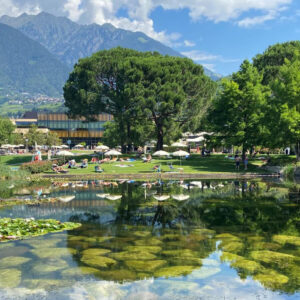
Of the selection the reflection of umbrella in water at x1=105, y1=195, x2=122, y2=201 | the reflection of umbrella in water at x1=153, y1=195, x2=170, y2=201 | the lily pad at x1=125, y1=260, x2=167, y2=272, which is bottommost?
the reflection of umbrella in water at x1=105, y1=195, x2=122, y2=201

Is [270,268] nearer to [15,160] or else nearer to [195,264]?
[195,264]

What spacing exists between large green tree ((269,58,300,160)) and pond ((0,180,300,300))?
20.3 m

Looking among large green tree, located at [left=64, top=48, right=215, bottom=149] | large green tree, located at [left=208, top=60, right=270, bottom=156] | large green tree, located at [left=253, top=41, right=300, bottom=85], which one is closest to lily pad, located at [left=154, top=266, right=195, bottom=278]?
large green tree, located at [left=208, top=60, right=270, bottom=156]

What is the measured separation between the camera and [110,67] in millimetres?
61562

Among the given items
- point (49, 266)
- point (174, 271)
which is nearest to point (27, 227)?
point (49, 266)

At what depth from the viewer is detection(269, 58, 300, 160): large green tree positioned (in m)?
45.2

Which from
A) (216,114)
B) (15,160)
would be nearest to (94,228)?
(216,114)

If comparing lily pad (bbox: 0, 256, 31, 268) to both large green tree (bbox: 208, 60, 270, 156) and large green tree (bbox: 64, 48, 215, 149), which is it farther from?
large green tree (bbox: 64, 48, 215, 149)

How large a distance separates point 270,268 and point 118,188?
23.3 metres

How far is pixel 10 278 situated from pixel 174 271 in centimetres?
530

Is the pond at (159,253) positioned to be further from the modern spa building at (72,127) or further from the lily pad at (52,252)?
the modern spa building at (72,127)

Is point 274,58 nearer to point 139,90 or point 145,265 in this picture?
→ point 139,90

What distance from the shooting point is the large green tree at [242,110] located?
1991 inches

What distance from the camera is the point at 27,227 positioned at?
1909 cm
